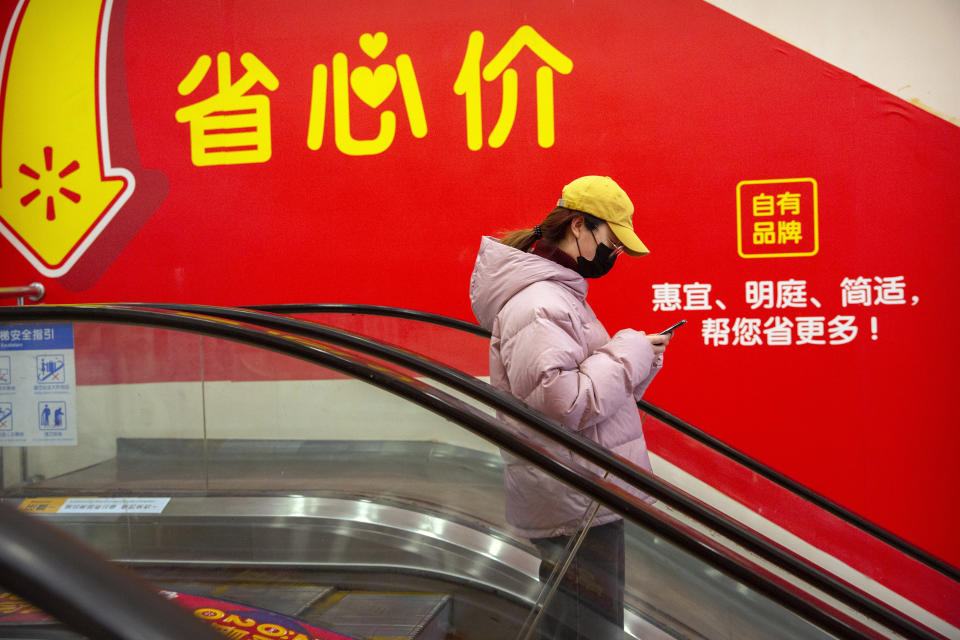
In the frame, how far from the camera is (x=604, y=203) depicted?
2.00 meters

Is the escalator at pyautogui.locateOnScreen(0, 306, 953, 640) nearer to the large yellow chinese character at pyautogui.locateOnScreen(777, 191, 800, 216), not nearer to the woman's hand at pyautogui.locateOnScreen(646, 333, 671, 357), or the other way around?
the woman's hand at pyautogui.locateOnScreen(646, 333, 671, 357)

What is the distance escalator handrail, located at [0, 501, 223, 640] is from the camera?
58cm

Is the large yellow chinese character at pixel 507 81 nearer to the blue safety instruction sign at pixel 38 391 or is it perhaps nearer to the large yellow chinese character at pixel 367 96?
the large yellow chinese character at pixel 367 96

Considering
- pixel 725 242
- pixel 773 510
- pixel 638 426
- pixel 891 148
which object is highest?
pixel 891 148

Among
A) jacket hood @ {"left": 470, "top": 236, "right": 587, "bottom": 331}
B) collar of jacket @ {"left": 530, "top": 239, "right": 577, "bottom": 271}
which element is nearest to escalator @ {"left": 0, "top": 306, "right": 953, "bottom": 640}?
jacket hood @ {"left": 470, "top": 236, "right": 587, "bottom": 331}

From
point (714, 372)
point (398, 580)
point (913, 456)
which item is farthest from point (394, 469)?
point (913, 456)

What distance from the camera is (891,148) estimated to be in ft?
12.1

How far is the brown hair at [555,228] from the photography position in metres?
2.03

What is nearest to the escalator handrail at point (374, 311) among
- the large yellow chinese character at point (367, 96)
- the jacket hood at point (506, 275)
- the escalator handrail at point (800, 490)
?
the escalator handrail at point (800, 490)

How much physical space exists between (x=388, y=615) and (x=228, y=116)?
3.27 metres

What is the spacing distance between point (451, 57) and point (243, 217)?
1.50 meters

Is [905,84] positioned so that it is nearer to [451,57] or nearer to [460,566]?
[451,57]

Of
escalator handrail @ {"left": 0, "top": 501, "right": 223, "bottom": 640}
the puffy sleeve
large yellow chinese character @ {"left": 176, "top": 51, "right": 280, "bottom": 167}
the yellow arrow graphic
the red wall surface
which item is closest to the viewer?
escalator handrail @ {"left": 0, "top": 501, "right": 223, "bottom": 640}

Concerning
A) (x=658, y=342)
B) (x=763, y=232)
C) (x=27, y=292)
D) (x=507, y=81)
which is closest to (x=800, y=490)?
(x=658, y=342)
